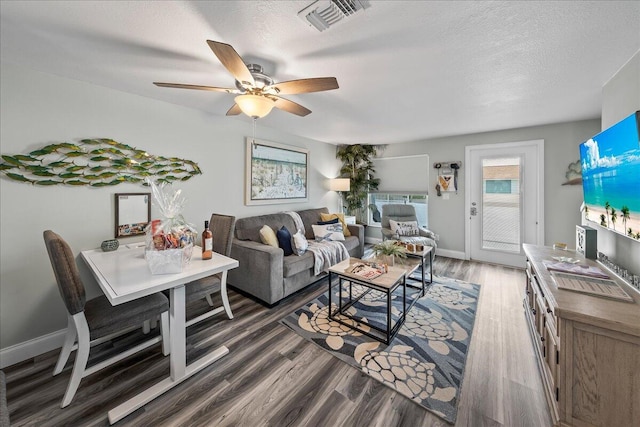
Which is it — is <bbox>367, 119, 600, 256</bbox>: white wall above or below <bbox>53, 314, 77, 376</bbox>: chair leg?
above

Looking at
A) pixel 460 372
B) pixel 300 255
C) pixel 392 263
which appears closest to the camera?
Answer: pixel 460 372

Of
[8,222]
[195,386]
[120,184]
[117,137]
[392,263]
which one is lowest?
[195,386]

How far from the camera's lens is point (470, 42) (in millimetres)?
1592

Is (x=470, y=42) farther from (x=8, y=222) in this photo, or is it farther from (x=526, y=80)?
(x=8, y=222)

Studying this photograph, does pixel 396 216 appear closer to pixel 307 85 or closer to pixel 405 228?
pixel 405 228

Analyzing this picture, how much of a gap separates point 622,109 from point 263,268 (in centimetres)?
343

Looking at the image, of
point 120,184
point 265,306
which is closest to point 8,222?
point 120,184

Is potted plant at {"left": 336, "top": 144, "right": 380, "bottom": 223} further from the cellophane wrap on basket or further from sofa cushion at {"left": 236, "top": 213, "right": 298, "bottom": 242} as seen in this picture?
the cellophane wrap on basket

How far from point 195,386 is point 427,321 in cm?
210

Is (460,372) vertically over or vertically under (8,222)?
under

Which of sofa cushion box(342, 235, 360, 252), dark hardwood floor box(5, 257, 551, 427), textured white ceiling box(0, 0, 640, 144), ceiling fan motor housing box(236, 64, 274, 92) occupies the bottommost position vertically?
dark hardwood floor box(5, 257, 551, 427)

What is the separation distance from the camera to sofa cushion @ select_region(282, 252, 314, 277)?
2756mm

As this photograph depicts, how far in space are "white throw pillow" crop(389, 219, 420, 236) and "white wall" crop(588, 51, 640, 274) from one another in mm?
2200

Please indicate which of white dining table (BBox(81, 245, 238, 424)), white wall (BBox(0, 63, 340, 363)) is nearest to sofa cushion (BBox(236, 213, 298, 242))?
white wall (BBox(0, 63, 340, 363))
